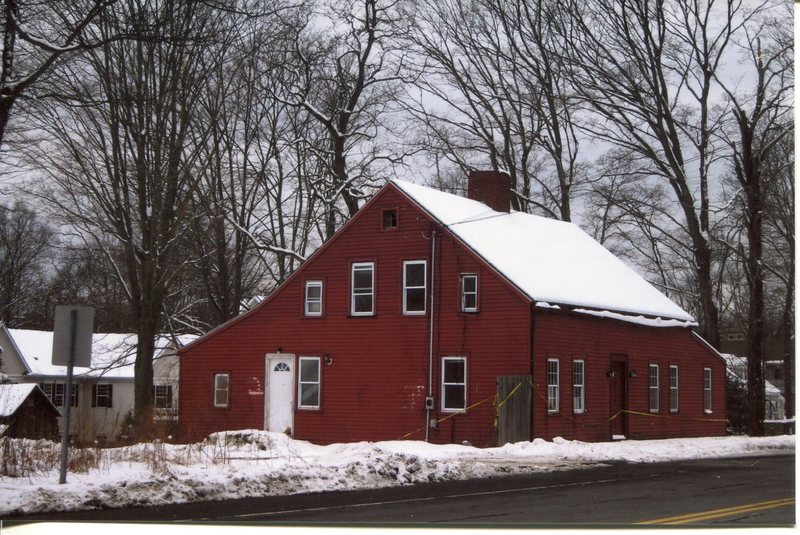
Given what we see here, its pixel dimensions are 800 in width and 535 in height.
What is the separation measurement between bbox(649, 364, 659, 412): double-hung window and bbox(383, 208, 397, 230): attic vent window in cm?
808

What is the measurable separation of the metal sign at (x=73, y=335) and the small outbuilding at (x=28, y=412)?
5301 mm

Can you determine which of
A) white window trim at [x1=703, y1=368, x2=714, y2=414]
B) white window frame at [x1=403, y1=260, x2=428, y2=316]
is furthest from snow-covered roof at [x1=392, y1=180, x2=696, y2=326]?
white window trim at [x1=703, y1=368, x2=714, y2=414]

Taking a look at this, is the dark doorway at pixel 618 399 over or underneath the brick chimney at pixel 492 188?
underneath

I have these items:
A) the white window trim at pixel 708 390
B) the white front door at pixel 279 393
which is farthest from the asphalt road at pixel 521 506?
the white window trim at pixel 708 390

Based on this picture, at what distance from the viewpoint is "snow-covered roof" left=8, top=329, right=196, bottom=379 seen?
16.3m

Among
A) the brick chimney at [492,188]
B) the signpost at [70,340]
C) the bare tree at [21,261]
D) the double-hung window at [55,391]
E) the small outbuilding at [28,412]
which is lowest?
the small outbuilding at [28,412]

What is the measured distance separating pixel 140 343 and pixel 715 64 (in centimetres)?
1191

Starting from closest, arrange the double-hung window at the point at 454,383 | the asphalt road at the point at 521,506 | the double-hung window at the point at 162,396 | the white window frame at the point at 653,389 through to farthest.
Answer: the asphalt road at the point at 521,506 → the double-hung window at the point at 162,396 → the double-hung window at the point at 454,383 → the white window frame at the point at 653,389

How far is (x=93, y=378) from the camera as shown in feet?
81.5

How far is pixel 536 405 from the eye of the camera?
24234 mm

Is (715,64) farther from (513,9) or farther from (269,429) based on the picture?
(269,429)

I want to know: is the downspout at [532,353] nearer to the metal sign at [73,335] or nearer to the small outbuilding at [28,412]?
the small outbuilding at [28,412]

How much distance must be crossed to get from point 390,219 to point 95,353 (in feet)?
24.4

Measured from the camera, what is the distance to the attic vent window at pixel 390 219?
1022 inches
